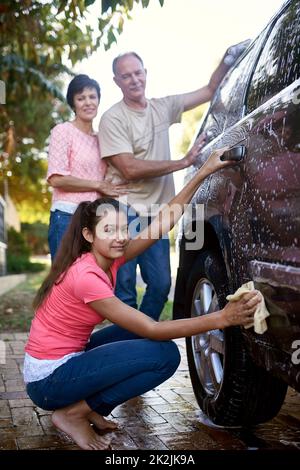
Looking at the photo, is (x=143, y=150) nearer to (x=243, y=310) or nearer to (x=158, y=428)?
(x=158, y=428)

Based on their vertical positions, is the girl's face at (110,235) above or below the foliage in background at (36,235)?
above

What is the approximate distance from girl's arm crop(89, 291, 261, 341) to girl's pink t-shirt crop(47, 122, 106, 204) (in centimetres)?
126

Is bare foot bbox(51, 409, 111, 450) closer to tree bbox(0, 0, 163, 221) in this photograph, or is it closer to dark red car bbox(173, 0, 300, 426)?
dark red car bbox(173, 0, 300, 426)

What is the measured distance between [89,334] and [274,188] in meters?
1.16

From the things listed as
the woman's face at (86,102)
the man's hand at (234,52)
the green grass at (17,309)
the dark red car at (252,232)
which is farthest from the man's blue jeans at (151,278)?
the green grass at (17,309)

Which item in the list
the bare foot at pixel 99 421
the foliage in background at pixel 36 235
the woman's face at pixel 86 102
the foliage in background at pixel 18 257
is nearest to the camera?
the bare foot at pixel 99 421

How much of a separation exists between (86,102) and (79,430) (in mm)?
1893

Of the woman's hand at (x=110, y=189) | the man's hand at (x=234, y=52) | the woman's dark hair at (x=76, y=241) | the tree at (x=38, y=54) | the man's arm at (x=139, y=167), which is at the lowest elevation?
the woman's dark hair at (x=76, y=241)

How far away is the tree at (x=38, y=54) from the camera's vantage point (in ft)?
13.9

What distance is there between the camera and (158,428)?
2787mm

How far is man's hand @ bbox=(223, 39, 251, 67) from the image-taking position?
3.15m

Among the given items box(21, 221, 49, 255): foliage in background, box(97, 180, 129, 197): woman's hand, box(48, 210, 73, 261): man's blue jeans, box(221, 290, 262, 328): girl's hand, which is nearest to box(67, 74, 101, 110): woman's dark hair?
box(97, 180, 129, 197): woman's hand

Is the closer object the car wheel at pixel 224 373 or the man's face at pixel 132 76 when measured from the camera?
the car wheel at pixel 224 373

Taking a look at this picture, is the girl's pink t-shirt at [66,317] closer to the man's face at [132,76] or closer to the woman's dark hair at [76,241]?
the woman's dark hair at [76,241]
